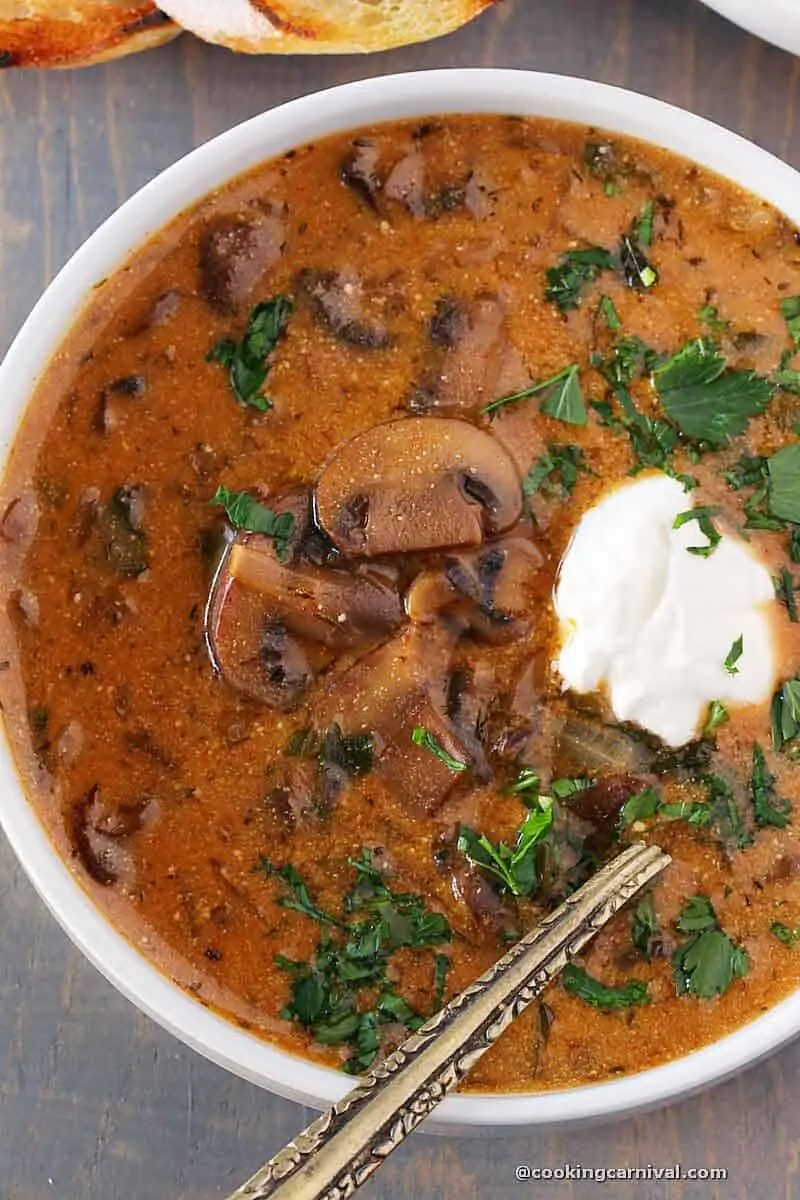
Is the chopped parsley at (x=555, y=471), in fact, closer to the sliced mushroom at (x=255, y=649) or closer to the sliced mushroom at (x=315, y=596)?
the sliced mushroom at (x=315, y=596)

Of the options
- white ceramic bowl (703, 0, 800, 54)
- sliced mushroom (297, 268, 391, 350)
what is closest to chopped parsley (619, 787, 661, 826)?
sliced mushroom (297, 268, 391, 350)

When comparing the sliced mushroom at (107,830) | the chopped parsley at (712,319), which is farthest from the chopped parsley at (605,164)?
the sliced mushroom at (107,830)

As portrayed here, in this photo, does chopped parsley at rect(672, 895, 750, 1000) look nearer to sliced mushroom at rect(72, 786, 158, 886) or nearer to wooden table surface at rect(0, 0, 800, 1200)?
wooden table surface at rect(0, 0, 800, 1200)

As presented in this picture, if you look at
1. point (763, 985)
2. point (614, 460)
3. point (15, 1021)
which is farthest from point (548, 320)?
point (15, 1021)

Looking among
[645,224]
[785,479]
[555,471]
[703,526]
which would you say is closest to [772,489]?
[785,479]

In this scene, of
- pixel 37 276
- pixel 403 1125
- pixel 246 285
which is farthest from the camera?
pixel 37 276

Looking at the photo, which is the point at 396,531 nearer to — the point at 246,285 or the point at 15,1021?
the point at 246,285

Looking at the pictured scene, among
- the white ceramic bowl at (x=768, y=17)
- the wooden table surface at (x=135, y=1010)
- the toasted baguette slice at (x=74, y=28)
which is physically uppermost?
the white ceramic bowl at (x=768, y=17)
